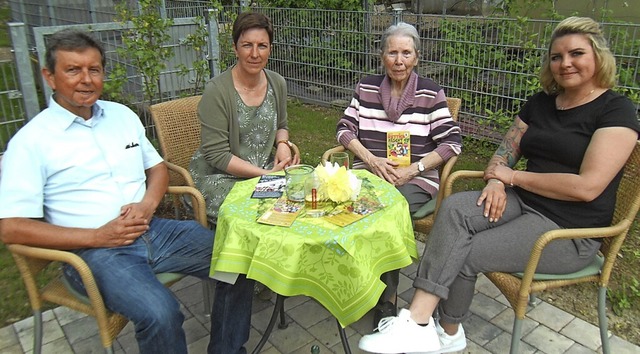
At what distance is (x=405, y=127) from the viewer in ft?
9.80

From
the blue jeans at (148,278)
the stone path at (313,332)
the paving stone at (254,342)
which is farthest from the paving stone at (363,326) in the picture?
the blue jeans at (148,278)

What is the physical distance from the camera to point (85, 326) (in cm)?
273

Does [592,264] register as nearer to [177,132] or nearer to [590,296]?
[590,296]

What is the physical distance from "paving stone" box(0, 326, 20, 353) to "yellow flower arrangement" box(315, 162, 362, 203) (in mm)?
1901

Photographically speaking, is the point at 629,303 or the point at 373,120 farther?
the point at 373,120

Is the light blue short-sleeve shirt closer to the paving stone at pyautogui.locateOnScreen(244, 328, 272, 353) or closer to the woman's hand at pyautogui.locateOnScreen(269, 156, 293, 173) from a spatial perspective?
the woman's hand at pyautogui.locateOnScreen(269, 156, 293, 173)

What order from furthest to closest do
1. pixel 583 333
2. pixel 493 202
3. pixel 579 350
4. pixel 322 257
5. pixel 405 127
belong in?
1. pixel 405 127
2. pixel 583 333
3. pixel 579 350
4. pixel 493 202
5. pixel 322 257

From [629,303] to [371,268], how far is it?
195 cm

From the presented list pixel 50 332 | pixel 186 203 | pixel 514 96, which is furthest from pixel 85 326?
pixel 514 96

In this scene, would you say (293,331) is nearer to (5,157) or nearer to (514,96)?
(5,157)

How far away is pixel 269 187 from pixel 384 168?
0.80m

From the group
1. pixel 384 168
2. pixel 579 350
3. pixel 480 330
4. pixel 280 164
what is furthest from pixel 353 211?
pixel 579 350

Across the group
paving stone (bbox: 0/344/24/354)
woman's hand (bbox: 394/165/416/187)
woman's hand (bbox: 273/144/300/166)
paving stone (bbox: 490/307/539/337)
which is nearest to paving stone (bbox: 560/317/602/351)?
paving stone (bbox: 490/307/539/337)

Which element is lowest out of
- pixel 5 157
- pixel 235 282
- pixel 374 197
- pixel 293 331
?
pixel 293 331
